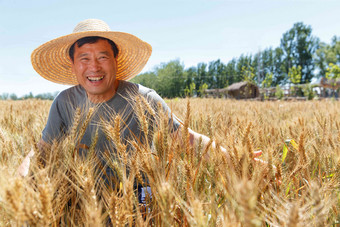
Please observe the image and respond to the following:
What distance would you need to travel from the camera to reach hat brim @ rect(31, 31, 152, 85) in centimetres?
184

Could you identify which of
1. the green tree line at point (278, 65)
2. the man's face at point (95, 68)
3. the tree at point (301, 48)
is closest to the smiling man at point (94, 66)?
the man's face at point (95, 68)

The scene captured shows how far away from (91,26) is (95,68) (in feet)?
1.05

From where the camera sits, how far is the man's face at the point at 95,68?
5.72ft

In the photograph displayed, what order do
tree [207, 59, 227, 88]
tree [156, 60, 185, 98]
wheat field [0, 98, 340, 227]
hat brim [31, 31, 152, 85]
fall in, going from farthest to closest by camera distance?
tree [207, 59, 227, 88] → tree [156, 60, 185, 98] → hat brim [31, 31, 152, 85] → wheat field [0, 98, 340, 227]

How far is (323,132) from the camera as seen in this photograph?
1486mm

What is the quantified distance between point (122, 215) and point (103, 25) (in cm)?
164

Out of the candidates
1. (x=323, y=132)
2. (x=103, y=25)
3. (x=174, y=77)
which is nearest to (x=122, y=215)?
(x=323, y=132)

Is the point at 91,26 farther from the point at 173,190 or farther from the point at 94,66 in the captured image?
the point at 173,190

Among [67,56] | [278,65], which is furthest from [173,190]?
[278,65]

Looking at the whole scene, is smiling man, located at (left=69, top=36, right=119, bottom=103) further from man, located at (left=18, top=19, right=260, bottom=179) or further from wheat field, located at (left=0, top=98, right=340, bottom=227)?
wheat field, located at (left=0, top=98, right=340, bottom=227)

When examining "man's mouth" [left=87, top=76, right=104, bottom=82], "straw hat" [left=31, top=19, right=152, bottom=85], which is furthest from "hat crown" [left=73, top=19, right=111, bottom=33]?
"man's mouth" [left=87, top=76, right=104, bottom=82]

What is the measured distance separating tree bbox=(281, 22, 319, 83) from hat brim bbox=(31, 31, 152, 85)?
51.6m

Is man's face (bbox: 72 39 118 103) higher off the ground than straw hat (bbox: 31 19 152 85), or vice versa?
straw hat (bbox: 31 19 152 85)

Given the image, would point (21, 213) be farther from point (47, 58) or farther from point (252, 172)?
point (47, 58)
